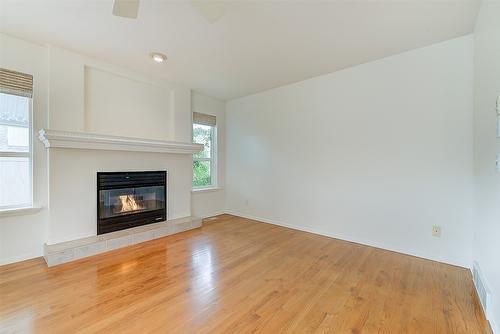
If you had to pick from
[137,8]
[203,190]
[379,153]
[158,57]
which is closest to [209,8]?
[137,8]

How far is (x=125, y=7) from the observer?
140 centimetres

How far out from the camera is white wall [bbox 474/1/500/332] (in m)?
1.51

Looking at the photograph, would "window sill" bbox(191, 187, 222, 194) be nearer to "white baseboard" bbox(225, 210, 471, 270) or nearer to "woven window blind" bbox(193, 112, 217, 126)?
"white baseboard" bbox(225, 210, 471, 270)

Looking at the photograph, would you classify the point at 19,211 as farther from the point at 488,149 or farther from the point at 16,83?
the point at 488,149

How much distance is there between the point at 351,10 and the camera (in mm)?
1933

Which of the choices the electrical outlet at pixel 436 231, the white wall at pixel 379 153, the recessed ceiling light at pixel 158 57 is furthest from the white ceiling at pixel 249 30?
the electrical outlet at pixel 436 231

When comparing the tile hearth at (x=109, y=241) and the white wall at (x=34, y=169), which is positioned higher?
the white wall at (x=34, y=169)

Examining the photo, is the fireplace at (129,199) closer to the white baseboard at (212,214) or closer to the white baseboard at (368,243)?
the white baseboard at (212,214)

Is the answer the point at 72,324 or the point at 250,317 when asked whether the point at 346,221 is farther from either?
the point at 72,324

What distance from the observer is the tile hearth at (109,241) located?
7.87 ft

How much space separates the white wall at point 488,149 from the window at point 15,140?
14.1 ft

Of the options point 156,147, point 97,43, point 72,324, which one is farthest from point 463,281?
point 97,43

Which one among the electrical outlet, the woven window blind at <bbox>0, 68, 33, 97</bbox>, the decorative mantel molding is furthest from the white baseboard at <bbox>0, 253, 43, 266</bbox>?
the electrical outlet

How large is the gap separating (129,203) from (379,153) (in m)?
3.53
